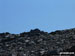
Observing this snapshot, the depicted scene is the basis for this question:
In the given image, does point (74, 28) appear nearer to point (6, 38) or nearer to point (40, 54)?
point (6, 38)

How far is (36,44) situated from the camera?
28.2 m

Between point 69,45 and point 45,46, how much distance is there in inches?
103

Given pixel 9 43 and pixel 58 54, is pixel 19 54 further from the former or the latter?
pixel 9 43

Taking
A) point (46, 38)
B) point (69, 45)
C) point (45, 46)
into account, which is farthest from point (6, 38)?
point (69, 45)

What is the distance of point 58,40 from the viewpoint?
29156mm

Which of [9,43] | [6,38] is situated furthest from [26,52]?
[6,38]

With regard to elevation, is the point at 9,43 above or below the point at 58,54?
above

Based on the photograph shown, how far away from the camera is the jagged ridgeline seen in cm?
2450

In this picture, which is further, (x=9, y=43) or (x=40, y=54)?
(x=9, y=43)

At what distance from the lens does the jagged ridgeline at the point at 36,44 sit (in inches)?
964

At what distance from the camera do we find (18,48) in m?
27.6

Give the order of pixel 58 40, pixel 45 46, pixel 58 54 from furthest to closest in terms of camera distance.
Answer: pixel 58 40 → pixel 45 46 → pixel 58 54

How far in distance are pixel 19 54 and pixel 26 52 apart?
1.14 metres

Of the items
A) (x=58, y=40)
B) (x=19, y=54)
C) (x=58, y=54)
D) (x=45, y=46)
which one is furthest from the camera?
(x=58, y=40)
